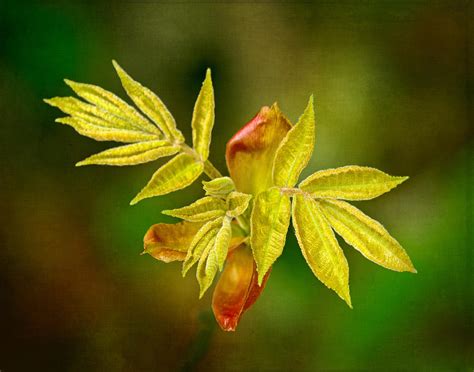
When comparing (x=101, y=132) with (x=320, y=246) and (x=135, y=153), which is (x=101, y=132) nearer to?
(x=135, y=153)

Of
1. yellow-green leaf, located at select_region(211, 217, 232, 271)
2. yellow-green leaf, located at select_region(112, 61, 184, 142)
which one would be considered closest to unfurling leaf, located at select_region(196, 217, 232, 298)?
yellow-green leaf, located at select_region(211, 217, 232, 271)

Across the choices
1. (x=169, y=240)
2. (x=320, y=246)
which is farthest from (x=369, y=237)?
(x=169, y=240)

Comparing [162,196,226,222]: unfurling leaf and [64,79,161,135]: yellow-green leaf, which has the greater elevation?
[64,79,161,135]: yellow-green leaf

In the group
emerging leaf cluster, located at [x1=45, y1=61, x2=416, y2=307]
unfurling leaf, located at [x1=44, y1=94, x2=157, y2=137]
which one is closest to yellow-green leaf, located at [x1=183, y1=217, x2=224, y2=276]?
emerging leaf cluster, located at [x1=45, y1=61, x2=416, y2=307]

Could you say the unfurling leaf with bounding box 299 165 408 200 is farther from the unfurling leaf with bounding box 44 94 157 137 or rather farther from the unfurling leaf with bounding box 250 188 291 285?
the unfurling leaf with bounding box 44 94 157 137

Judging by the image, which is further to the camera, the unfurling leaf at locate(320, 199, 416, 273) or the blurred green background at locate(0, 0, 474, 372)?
the blurred green background at locate(0, 0, 474, 372)

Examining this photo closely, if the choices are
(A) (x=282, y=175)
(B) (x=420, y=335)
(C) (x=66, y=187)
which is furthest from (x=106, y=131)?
(B) (x=420, y=335)
